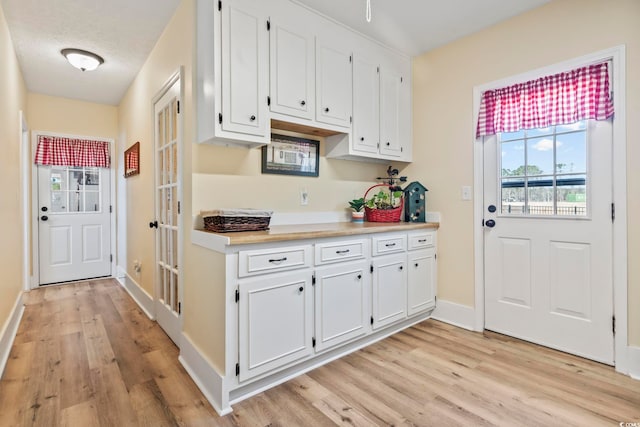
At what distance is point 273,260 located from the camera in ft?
6.00

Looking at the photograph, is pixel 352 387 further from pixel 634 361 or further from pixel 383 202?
pixel 634 361

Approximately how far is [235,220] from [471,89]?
226cm

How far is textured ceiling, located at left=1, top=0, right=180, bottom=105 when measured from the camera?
2.39m

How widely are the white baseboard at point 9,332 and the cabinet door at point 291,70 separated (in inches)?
92.9

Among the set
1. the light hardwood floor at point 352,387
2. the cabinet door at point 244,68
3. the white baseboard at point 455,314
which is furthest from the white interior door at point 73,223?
the white baseboard at point 455,314

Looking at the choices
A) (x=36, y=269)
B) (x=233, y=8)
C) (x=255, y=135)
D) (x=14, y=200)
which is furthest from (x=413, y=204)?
(x=36, y=269)

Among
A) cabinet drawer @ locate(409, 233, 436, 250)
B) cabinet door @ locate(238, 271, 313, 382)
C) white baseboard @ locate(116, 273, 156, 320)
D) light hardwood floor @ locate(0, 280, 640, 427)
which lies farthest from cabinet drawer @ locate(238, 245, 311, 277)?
white baseboard @ locate(116, 273, 156, 320)

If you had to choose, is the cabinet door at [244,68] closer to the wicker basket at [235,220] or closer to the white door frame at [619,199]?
the wicker basket at [235,220]

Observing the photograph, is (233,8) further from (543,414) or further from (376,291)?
(543,414)

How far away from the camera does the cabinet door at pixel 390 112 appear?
9.43 feet

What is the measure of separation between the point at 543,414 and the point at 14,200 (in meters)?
4.21

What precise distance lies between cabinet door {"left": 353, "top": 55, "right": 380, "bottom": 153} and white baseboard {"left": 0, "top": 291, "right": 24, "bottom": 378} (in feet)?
9.18

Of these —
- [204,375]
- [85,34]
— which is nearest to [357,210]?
[204,375]

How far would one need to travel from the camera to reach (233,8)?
1963 millimetres
